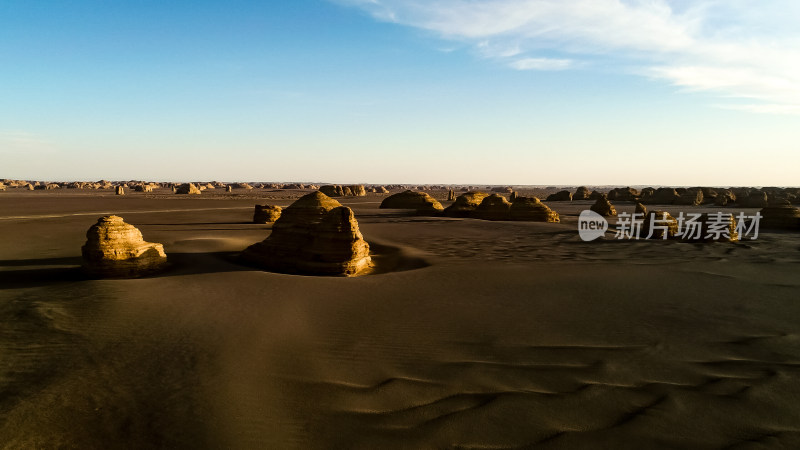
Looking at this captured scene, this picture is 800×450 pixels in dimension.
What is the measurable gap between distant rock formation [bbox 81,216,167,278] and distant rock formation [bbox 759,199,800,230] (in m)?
29.8

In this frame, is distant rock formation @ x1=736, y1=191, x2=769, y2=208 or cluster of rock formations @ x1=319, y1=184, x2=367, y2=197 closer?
distant rock formation @ x1=736, y1=191, x2=769, y2=208

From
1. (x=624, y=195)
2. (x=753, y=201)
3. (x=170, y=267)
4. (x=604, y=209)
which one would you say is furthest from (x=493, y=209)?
(x=624, y=195)

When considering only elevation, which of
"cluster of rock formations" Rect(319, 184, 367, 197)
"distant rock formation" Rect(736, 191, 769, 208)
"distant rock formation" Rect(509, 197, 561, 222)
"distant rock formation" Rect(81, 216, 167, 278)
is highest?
"cluster of rock formations" Rect(319, 184, 367, 197)

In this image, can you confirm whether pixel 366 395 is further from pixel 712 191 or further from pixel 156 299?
pixel 712 191

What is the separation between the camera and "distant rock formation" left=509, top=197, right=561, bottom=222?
25453mm

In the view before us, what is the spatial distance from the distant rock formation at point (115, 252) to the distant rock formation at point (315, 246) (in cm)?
268

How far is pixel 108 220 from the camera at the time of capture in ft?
33.9

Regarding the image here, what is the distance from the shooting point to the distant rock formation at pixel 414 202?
33.1 meters

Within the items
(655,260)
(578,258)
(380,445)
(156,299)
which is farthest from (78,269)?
(655,260)

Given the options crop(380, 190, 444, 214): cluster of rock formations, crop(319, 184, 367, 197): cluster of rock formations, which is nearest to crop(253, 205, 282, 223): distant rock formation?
crop(380, 190, 444, 214): cluster of rock formations

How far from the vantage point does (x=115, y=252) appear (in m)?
9.98

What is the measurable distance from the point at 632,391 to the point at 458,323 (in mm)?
2771

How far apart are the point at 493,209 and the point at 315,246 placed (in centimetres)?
1804

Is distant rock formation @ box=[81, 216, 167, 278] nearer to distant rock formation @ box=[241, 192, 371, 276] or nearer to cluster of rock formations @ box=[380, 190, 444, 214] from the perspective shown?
distant rock formation @ box=[241, 192, 371, 276]
